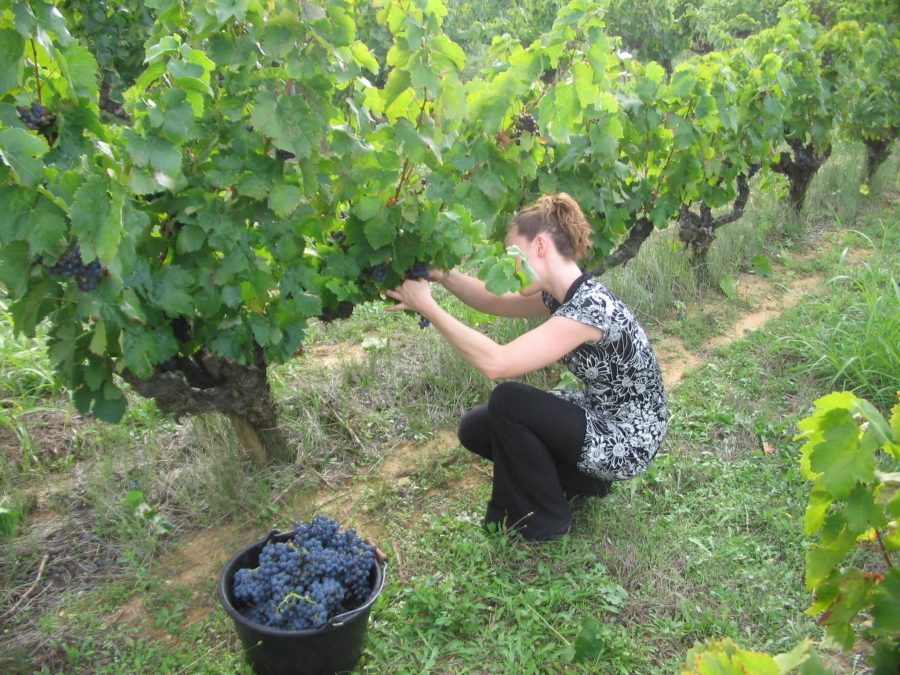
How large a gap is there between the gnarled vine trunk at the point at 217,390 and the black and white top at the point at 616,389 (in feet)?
3.85

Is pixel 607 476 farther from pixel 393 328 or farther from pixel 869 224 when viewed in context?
pixel 869 224

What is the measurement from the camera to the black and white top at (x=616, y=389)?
2.59m

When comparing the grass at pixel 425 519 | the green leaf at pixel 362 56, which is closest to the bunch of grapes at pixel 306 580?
the grass at pixel 425 519

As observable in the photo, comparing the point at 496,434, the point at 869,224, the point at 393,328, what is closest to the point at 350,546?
the point at 496,434

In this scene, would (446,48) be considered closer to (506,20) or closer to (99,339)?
(99,339)

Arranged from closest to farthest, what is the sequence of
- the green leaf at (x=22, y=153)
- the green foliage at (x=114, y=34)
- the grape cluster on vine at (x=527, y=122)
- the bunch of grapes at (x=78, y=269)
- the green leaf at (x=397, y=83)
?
the green leaf at (x=22, y=153) < the bunch of grapes at (x=78, y=269) < the green leaf at (x=397, y=83) < the grape cluster on vine at (x=527, y=122) < the green foliage at (x=114, y=34)

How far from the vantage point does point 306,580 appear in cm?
211

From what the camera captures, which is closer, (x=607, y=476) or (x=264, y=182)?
(x=264, y=182)

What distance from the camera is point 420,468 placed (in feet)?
10.9

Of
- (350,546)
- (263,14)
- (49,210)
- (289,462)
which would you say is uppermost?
(263,14)

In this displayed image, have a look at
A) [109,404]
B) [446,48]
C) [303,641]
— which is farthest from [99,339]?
[446,48]

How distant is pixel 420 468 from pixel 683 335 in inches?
84.9

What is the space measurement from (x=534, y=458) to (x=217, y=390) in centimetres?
119

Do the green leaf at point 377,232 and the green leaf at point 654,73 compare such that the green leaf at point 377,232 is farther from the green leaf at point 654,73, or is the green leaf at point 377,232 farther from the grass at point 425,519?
the green leaf at point 654,73
